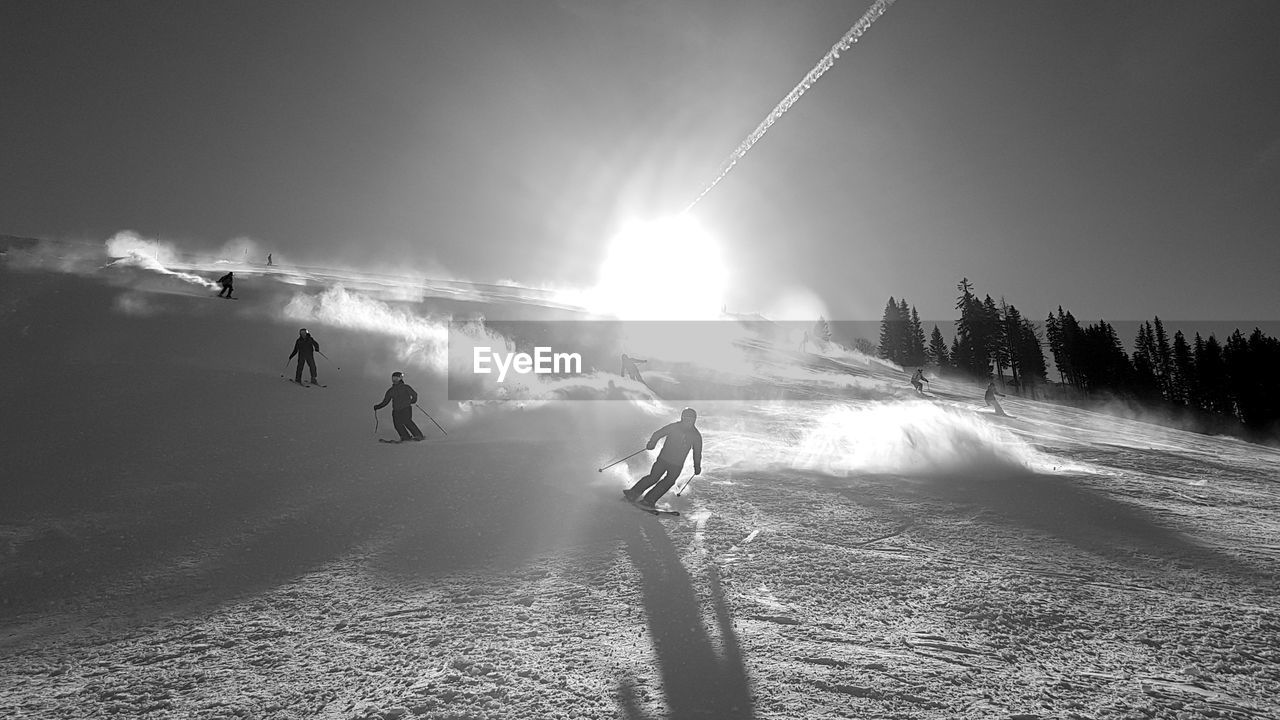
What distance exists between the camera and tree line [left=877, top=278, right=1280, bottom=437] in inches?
2783

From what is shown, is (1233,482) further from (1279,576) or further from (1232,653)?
(1232,653)

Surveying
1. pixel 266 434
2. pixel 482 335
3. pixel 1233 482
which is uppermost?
pixel 482 335

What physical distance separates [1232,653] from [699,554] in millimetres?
5384

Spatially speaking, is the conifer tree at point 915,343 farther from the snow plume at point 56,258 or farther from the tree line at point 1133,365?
the snow plume at point 56,258

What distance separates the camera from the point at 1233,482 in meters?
14.7

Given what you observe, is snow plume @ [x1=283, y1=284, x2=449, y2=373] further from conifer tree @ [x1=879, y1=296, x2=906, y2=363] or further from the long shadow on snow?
conifer tree @ [x1=879, y1=296, x2=906, y2=363]

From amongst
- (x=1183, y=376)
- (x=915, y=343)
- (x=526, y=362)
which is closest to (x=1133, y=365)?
(x=1183, y=376)

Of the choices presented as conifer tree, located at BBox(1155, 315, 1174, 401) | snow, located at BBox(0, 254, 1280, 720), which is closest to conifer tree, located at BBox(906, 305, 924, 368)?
conifer tree, located at BBox(1155, 315, 1174, 401)

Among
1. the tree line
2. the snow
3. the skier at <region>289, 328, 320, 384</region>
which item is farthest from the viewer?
the tree line

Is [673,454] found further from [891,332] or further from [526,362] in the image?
[891,332]

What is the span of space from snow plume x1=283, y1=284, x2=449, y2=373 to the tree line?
8667cm

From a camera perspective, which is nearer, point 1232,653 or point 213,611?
point 1232,653

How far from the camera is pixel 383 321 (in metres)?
25.3

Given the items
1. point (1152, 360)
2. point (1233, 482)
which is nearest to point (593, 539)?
point (1233, 482)
